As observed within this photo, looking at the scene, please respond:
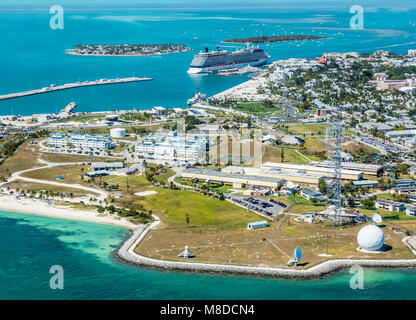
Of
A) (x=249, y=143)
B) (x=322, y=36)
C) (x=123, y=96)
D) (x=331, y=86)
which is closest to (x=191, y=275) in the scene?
(x=249, y=143)

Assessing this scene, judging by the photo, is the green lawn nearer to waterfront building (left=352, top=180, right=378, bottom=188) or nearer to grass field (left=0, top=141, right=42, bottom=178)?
waterfront building (left=352, top=180, right=378, bottom=188)

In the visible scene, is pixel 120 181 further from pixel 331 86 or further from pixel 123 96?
pixel 331 86

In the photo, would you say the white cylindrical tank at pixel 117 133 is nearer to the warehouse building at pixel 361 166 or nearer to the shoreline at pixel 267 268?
the warehouse building at pixel 361 166

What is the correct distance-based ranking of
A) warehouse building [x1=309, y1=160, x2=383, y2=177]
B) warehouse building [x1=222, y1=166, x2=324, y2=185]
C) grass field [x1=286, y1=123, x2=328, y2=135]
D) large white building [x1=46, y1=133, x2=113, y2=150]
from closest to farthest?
warehouse building [x1=222, y1=166, x2=324, y2=185]
warehouse building [x1=309, y1=160, x2=383, y2=177]
large white building [x1=46, y1=133, x2=113, y2=150]
grass field [x1=286, y1=123, x2=328, y2=135]

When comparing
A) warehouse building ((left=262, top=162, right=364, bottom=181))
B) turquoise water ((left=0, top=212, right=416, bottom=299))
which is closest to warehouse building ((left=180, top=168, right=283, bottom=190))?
warehouse building ((left=262, top=162, right=364, bottom=181))

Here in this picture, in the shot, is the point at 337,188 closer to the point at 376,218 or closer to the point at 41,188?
the point at 376,218


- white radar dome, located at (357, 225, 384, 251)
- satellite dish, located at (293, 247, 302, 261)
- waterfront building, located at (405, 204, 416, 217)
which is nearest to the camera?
satellite dish, located at (293, 247, 302, 261)
